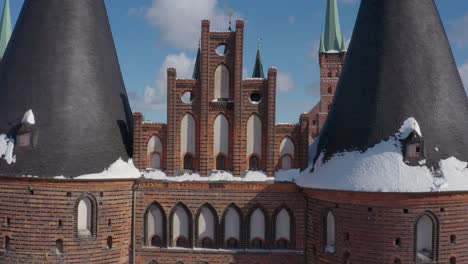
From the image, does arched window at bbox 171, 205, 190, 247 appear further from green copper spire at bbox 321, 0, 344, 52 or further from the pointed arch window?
green copper spire at bbox 321, 0, 344, 52

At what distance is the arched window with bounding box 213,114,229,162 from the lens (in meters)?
14.7

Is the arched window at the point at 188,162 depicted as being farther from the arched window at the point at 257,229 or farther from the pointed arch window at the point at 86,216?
the pointed arch window at the point at 86,216

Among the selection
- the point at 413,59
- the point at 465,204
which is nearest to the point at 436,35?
the point at 413,59

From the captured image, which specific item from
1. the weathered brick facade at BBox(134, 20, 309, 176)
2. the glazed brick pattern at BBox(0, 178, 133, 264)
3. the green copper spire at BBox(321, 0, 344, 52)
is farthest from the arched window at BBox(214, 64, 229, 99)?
the green copper spire at BBox(321, 0, 344, 52)

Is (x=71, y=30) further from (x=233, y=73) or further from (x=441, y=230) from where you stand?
(x=441, y=230)

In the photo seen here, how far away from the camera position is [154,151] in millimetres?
14711

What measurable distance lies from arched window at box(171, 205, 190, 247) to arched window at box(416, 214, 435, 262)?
6.70 metres

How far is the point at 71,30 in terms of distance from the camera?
1430 centimetres

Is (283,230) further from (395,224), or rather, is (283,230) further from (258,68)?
(258,68)

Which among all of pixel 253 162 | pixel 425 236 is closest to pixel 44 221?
pixel 253 162

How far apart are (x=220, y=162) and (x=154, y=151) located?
6.98 feet

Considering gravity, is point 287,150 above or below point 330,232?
above

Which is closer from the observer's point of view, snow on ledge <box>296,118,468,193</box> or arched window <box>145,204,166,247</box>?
snow on ledge <box>296,118,468,193</box>

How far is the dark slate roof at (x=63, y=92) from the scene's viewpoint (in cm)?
1327
